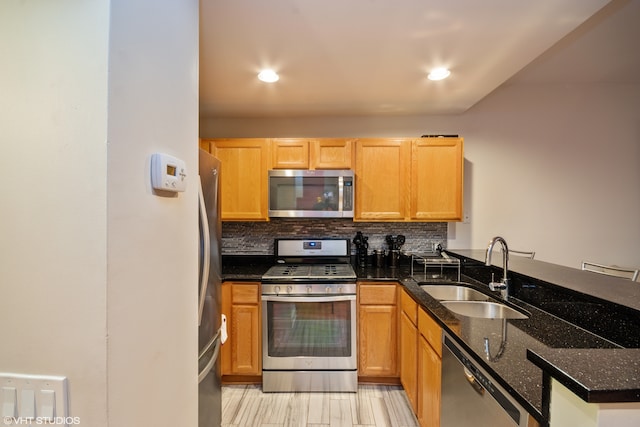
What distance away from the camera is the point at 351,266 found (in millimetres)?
2707

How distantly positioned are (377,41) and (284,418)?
8.43 ft

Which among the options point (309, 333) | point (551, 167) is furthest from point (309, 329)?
point (551, 167)

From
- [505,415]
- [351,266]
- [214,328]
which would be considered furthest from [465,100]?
[214,328]

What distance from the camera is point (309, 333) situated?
2295 mm

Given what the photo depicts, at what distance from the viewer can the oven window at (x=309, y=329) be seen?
2287 millimetres

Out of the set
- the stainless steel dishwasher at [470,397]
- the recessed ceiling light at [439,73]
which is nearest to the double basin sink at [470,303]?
the stainless steel dishwasher at [470,397]

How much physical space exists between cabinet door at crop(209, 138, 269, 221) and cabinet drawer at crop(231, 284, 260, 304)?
633 mm

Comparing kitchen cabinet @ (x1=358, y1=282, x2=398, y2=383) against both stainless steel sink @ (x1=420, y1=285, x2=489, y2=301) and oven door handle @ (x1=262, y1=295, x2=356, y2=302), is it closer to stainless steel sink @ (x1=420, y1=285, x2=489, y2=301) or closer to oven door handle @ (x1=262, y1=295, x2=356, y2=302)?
oven door handle @ (x1=262, y1=295, x2=356, y2=302)

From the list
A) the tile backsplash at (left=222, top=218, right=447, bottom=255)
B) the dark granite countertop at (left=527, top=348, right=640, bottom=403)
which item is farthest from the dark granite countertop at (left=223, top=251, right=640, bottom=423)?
the tile backsplash at (left=222, top=218, right=447, bottom=255)

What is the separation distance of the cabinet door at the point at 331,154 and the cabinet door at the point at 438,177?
0.60 metres

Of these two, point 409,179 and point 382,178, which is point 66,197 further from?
point 409,179

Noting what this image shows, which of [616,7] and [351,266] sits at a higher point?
[616,7]

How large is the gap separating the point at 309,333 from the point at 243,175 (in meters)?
1.52

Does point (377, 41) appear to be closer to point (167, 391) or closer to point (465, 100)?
point (465, 100)
